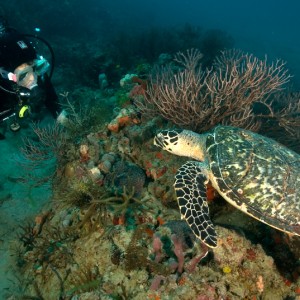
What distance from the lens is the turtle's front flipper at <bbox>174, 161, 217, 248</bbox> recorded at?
A: 8.00ft

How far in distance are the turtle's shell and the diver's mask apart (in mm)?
2914

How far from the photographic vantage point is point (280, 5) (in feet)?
200

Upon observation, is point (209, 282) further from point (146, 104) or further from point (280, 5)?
point (280, 5)

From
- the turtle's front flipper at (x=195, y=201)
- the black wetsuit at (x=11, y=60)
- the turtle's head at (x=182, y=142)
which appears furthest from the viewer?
the black wetsuit at (x=11, y=60)

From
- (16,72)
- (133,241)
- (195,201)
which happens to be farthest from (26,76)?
(195,201)

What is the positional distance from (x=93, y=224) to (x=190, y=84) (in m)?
2.60

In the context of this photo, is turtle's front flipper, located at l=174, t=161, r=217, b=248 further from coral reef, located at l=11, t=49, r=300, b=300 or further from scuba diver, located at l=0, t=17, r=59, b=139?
scuba diver, located at l=0, t=17, r=59, b=139

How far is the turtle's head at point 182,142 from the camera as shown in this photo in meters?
3.42

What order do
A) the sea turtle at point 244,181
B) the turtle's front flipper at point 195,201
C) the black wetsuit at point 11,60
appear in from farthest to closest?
the black wetsuit at point 11,60 → the sea turtle at point 244,181 → the turtle's front flipper at point 195,201

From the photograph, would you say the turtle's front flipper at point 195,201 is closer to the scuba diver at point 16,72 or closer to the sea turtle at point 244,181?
the sea turtle at point 244,181

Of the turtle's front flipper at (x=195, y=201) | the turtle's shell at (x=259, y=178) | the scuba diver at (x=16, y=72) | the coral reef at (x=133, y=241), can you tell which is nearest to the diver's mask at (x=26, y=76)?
the scuba diver at (x=16, y=72)

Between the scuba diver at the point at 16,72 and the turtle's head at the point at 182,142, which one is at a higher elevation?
the scuba diver at the point at 16,72

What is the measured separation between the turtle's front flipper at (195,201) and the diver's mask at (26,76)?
2.74m

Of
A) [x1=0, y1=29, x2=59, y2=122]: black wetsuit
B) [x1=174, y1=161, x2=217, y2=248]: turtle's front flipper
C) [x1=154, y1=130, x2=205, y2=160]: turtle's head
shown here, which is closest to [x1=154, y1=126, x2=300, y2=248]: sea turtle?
[x1=174, y1=161, x2=217, y2=248]: turtle's front flipper
